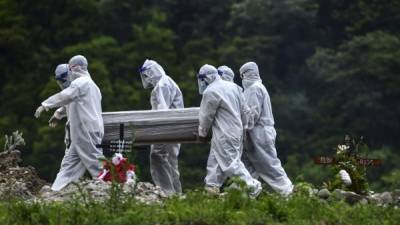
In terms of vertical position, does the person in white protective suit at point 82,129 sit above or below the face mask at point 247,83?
below

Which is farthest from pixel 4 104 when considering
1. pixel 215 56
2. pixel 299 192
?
pixel 299 192

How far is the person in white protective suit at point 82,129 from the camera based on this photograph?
22891mm

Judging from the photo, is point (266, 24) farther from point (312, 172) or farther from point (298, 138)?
point (312, 172)

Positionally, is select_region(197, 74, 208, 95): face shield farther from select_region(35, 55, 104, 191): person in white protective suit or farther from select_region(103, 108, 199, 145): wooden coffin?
select_region(35, 55, 104, 191): person in white protective suit

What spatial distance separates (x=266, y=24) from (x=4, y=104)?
7.94 metres

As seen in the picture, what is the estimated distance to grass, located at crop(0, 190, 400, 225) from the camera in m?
18.5

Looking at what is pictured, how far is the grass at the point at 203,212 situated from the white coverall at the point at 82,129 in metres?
2.87

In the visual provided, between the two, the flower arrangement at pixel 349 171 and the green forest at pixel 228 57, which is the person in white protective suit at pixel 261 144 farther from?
the green forest at pixel 228 57

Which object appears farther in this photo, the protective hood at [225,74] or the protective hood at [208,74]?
the protective hood at [225,74]

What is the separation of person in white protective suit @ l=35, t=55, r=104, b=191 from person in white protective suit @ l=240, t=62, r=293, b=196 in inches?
78.9

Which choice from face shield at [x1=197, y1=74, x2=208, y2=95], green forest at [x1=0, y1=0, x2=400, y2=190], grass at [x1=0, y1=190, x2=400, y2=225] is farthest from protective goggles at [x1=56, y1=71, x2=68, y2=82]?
green forest at [x1=0, y1=0, x2=400, y2=190]

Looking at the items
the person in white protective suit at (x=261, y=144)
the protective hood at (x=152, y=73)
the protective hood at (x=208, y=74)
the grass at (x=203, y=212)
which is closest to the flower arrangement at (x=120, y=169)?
the grass at (x=203, y=212)

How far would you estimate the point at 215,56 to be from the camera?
53625 millimetres

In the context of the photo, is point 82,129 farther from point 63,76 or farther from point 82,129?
point 63,76
